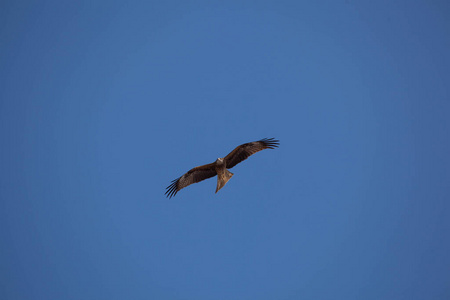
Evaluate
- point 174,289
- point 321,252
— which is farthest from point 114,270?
point 321,252

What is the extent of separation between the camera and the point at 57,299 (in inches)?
2985

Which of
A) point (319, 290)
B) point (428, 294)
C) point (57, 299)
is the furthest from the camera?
point (57, 299)

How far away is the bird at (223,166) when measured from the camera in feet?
44.6

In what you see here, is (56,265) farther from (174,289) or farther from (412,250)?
(412,250)

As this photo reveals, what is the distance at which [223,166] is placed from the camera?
45.0ft

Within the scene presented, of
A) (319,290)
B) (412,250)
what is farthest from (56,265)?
(412,250)

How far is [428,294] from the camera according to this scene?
2339 inches

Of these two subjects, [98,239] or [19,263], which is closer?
[19,263]

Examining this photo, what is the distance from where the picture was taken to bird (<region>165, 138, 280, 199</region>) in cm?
1359

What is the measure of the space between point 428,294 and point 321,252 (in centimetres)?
3676

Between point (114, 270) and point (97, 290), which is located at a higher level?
A: point (114, 270)

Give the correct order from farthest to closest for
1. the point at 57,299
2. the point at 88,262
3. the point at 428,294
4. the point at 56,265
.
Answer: the point at 88,262
the point at 56,265
the point at 57,299
the point at 428,294

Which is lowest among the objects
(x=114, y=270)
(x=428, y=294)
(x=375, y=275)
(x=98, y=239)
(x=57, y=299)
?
(x=428, y=294)

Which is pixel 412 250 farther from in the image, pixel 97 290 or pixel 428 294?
pixel 97 290
